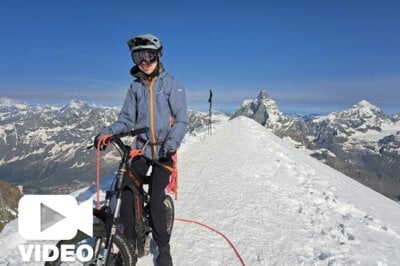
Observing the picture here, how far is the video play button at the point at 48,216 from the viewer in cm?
692

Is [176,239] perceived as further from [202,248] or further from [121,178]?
[121,178]

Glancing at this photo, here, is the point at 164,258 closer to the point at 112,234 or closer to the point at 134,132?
the point at 112,234

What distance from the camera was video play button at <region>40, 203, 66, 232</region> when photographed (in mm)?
6918

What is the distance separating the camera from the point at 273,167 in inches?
776

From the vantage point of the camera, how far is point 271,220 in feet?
39.3

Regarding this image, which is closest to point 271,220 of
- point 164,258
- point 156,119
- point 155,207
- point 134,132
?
point 164,258

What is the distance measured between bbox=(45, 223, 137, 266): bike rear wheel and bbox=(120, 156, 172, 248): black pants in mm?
1016

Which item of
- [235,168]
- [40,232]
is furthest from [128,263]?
[235,168]

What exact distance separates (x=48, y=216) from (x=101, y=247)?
72.3 inches

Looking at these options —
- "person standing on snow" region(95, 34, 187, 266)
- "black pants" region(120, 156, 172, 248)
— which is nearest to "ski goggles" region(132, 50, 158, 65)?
"person standing on snow" region(95, 34, 187, 266)

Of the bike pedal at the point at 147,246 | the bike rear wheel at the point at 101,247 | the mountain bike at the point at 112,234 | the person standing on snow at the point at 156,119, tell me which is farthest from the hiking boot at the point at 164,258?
the bike rear wheel at the point at 101,247

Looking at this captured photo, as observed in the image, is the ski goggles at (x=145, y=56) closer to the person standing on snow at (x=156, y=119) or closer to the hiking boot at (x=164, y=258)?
the person standing on snow at (x=156, y=119)

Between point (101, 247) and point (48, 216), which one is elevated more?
point (48, 216)

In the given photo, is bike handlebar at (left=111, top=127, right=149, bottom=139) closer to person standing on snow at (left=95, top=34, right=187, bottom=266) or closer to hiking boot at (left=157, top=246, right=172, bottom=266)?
person standing on snow at (left=95, top=34, right=187, bottom=266)
